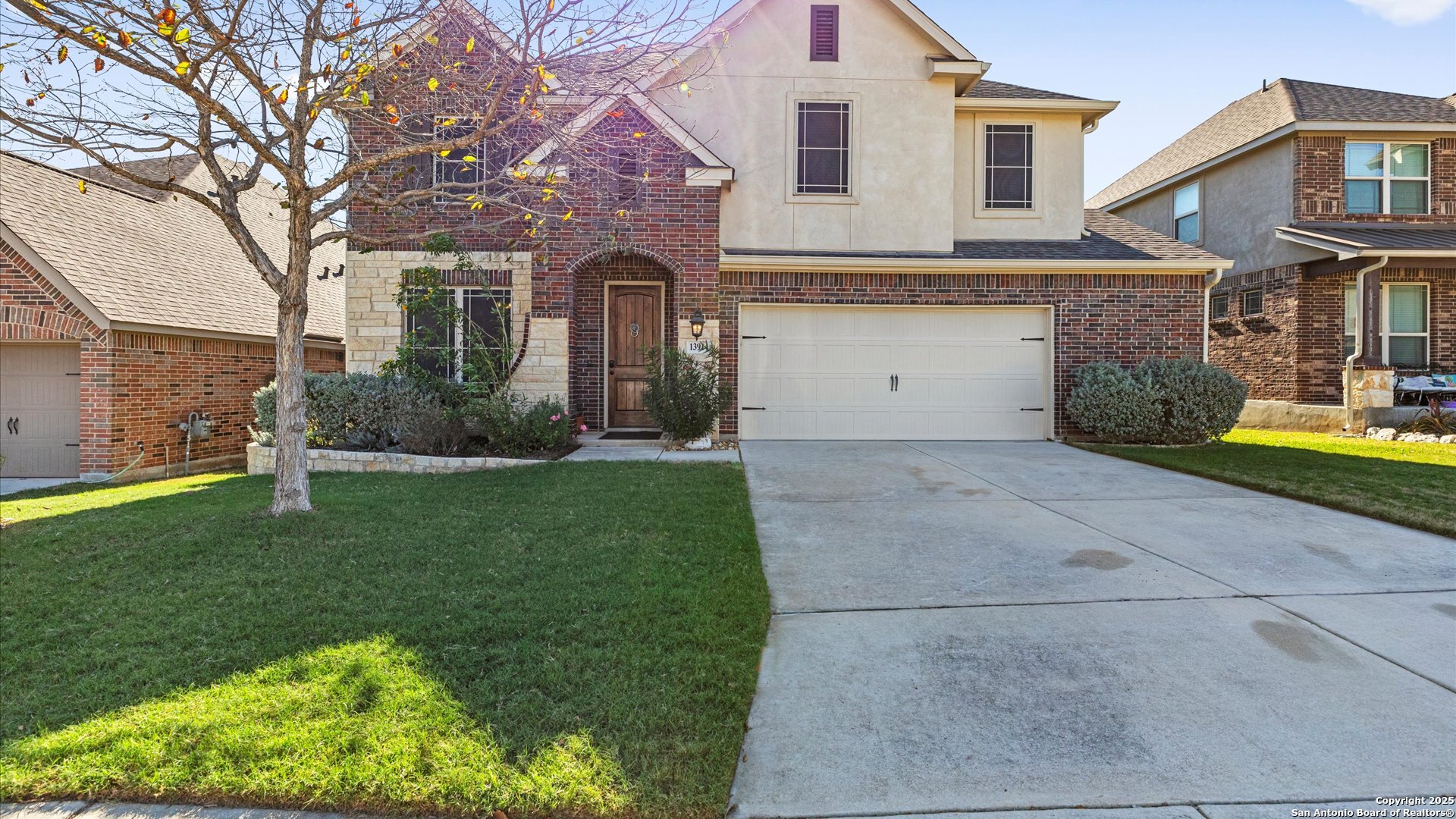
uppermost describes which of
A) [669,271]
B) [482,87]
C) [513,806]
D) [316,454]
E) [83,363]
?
[482,87]

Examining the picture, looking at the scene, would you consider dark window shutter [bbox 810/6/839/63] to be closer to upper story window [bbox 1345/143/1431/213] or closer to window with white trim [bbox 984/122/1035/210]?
window with white trim [bbox 984/122/1035/210]

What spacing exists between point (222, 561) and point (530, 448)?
497 cm

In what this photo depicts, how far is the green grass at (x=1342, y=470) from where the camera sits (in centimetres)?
668

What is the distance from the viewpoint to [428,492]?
307 inches

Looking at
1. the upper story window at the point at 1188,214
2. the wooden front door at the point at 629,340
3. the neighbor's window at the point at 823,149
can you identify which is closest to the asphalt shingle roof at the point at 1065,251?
the neighbor's window at the point at 823,149

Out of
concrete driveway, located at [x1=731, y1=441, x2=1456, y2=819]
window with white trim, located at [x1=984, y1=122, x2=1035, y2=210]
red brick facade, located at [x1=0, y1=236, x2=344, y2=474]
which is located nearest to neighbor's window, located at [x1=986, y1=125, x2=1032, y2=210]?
window with white trim, located at [x1=984, y1=122, x2=1035, y2=210]

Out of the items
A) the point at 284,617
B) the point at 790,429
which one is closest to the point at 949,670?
the point at 284,617

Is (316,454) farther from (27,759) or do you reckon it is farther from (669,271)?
(27,759)

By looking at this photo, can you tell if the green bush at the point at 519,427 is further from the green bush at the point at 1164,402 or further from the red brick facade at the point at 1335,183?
the red brick facade at the point at 1335,183

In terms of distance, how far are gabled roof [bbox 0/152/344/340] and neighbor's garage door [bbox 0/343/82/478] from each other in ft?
4.30

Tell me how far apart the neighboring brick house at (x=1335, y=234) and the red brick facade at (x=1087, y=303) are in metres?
3.93

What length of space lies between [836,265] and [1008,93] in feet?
16.4

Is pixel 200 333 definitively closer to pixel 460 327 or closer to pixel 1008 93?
pixel 460 327

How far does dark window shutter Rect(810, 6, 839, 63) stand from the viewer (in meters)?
12.4
